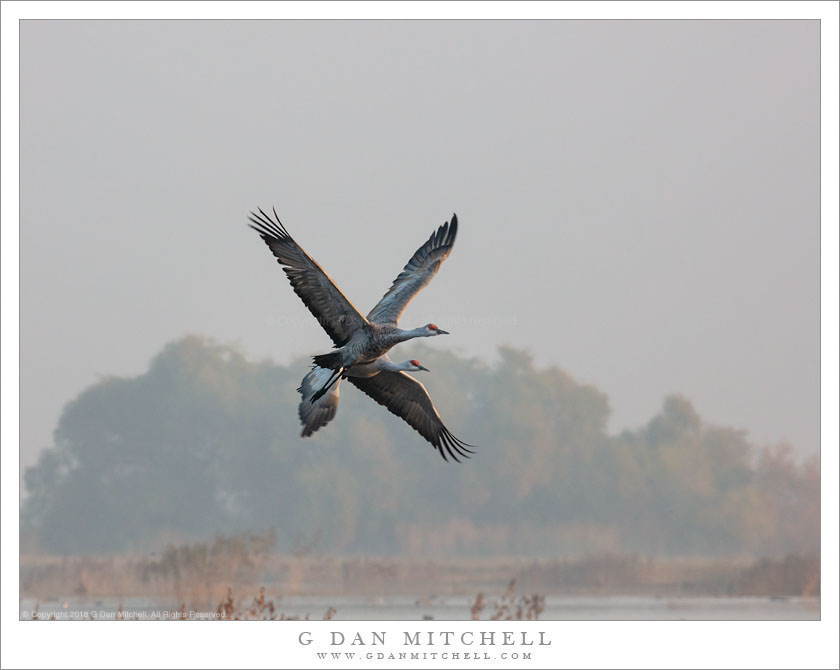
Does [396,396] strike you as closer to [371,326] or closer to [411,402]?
[411,402]

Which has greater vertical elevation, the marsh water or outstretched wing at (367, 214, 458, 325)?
outstretched wing at (367, 214, 458, 325)

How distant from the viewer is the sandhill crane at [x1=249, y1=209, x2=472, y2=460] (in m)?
12.6


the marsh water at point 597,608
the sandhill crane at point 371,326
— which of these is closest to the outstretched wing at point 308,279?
the sandhill crane at point 371,326

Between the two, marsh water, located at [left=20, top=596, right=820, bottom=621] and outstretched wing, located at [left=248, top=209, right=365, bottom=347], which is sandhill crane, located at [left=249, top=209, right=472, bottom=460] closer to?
outstretched wing, located at [left=248, top=209, right=365, bottom=347]

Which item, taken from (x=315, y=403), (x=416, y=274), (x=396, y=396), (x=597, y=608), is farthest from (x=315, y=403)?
(x=597, y=608)

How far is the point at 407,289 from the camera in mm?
14078

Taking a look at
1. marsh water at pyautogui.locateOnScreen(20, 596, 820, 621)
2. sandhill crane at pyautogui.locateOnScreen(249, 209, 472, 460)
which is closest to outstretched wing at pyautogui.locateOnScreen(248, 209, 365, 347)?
sandhill crane at pyautogui.locateOnScreen(249, 209, 472, 460)

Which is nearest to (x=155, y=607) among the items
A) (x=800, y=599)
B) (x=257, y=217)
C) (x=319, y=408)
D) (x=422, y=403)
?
(x=319, y=408)

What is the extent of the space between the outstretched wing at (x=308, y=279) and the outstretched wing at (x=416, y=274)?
0.68 meters

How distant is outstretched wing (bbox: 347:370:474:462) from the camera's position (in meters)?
13.8

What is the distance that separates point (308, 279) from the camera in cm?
1266

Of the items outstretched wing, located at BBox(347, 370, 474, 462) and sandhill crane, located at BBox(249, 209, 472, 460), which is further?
outstretched wing, located at BBox(347, 370, 474, 462)

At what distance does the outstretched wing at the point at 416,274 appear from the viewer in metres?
13.6

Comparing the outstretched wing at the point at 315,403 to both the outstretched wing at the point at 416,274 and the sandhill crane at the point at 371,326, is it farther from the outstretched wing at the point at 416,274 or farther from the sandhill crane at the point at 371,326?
the outstretched wing at the point at 416,274
